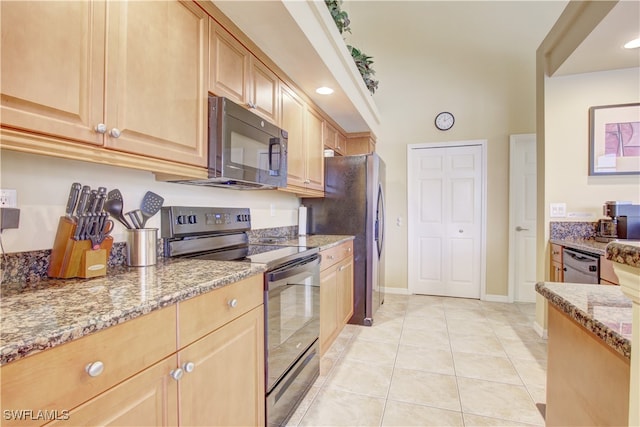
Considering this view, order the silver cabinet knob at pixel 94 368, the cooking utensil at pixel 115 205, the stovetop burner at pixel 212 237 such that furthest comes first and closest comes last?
1. the stovetop burner at pixel 212 237
2. the cooking utensil at pixel 115 205
3. the silver cabinet knob at pixel 94 368

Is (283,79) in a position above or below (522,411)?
above

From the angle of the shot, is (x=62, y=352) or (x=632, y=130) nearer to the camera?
(x=62, y=352)

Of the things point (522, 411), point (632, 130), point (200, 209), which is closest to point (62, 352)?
point (200, 209)

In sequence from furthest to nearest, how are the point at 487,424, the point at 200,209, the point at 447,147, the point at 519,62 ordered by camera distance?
the point at 447,147
the point at 519,62
the point at 200,209
the point at 487,424

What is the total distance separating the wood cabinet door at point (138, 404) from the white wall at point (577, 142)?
317 cm

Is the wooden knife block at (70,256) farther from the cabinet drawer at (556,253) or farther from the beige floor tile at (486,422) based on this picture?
the cabinet drawer at (556,253)

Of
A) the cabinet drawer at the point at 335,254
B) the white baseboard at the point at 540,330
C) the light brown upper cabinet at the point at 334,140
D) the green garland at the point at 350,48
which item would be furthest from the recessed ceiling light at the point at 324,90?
the white baseboard at the point at 540,330

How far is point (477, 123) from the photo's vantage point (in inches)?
159

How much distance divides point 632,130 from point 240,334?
3.44m

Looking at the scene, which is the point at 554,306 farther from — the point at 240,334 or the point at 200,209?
the point at 200,209

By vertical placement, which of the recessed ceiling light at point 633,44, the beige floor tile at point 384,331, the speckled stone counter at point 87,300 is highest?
the recessed ceiling light at point 633,44

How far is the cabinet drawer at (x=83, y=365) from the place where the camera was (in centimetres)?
59

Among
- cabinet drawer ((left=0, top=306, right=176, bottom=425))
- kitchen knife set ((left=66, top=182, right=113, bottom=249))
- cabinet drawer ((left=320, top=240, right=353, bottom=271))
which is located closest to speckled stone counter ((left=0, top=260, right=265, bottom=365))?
cabinet drawer ((left=0, top=306, right=176, bottom=425))

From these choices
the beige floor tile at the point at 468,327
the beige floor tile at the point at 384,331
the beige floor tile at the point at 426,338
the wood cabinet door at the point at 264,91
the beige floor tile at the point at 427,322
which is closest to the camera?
the wood cabinet door at the point at 264,91
